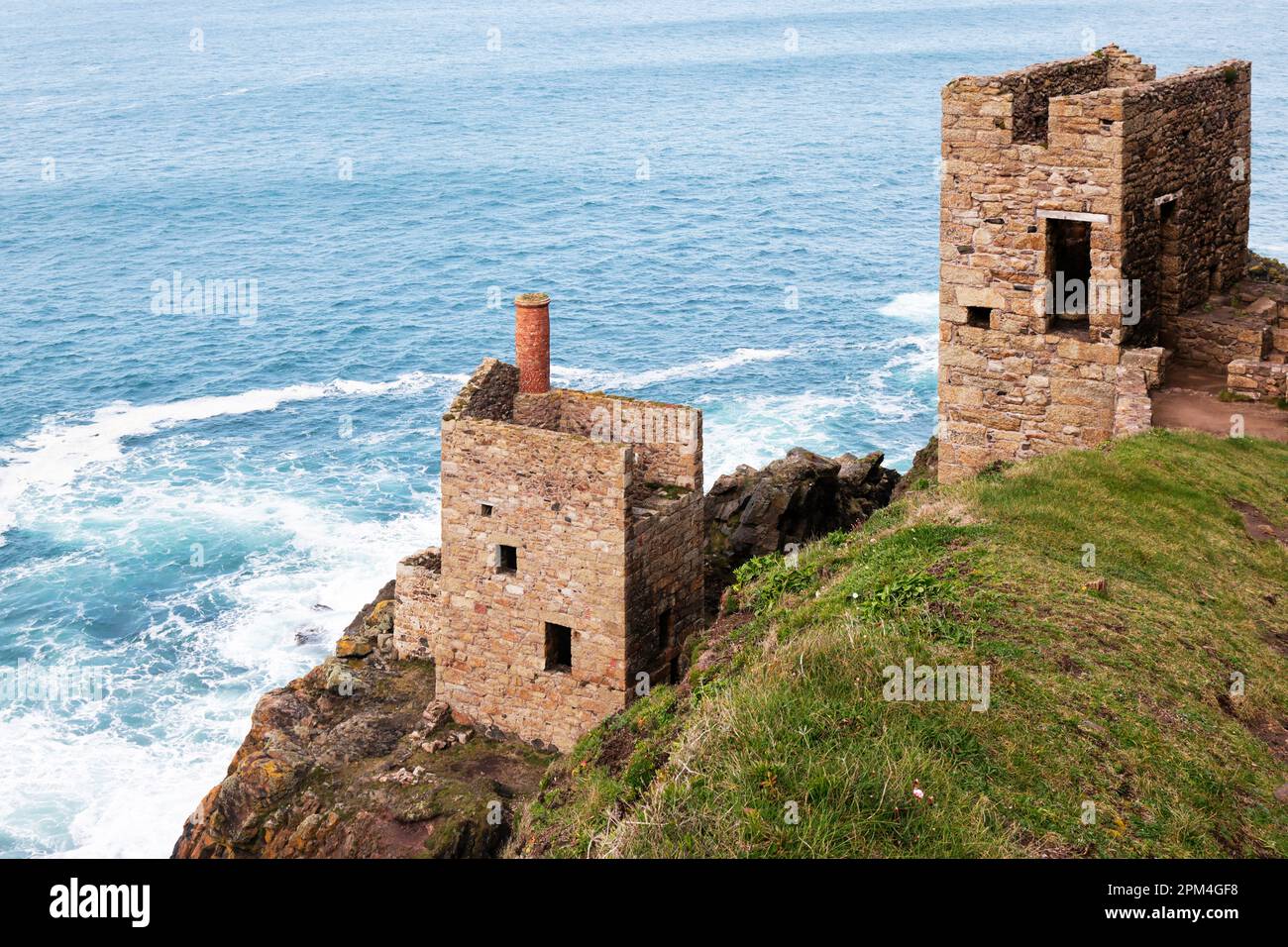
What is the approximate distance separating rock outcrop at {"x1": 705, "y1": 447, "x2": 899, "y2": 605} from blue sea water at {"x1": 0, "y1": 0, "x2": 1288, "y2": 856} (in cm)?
1574

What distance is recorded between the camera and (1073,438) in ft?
80.5

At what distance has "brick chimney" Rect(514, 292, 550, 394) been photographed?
31875 millimetres

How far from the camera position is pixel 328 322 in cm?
7812

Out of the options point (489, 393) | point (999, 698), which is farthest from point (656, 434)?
point (999, 698)

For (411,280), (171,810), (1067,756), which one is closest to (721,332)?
(411,280)

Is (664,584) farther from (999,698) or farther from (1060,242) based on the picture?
(999,698)

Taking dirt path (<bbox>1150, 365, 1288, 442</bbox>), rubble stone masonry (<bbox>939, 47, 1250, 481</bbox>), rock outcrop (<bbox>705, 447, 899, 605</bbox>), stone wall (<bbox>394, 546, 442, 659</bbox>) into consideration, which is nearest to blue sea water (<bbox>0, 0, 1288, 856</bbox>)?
stone wall (<bbox>394, 546, 442, 659</bbox>)

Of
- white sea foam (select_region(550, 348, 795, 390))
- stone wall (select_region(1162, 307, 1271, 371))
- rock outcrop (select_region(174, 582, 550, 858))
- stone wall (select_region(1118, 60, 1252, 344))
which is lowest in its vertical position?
rock outcrop (select_region(174, 582, 550, 858))

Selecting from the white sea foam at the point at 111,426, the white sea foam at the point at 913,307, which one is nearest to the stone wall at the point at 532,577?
the white sea foam at the point at 111,426

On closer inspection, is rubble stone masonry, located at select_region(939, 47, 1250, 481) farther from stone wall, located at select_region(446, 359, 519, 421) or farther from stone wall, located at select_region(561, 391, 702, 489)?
stone wall, located at select_region(446, 359, 519, 421)

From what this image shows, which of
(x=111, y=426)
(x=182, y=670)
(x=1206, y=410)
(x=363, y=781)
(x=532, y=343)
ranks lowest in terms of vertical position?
(x=182, y=670)

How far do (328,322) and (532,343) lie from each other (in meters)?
48.8

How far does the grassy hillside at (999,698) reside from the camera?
12.6 meters

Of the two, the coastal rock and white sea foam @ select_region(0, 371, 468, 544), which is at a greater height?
the coastal rock
